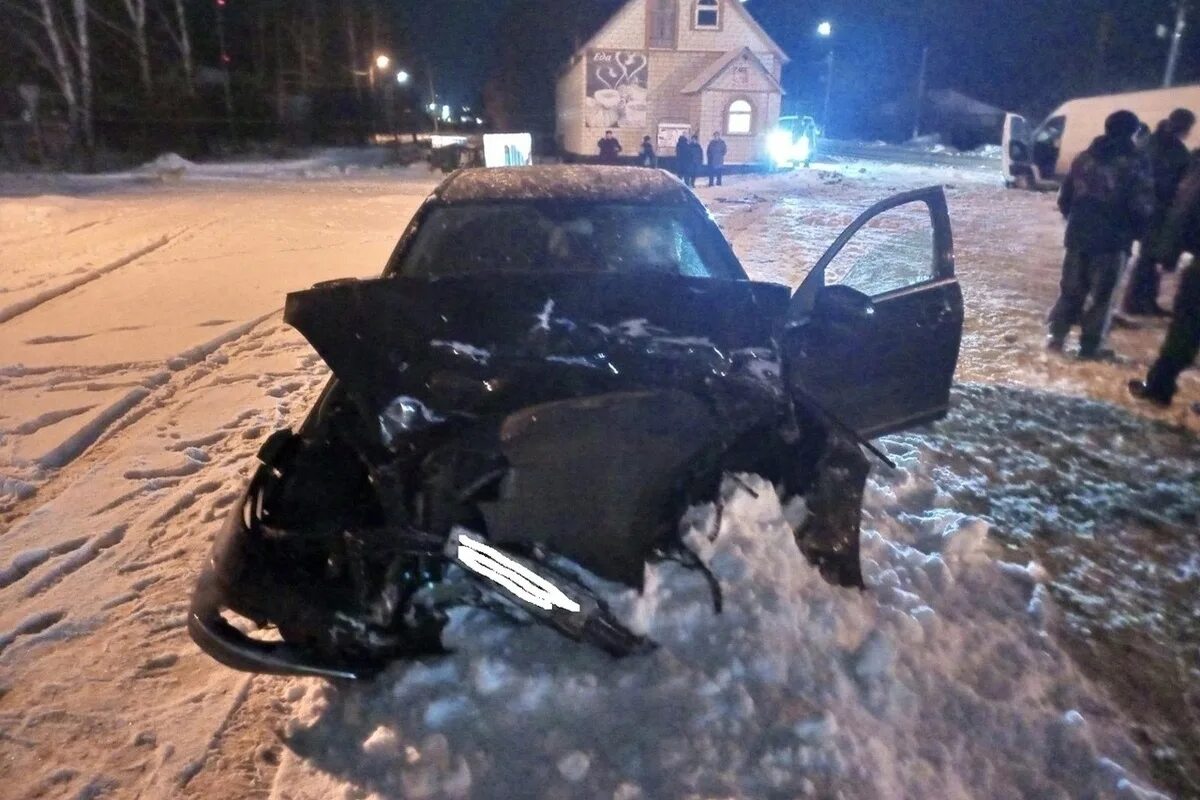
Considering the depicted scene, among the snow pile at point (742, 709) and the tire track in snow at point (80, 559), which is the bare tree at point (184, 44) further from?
the snow pile at point (742, 709)

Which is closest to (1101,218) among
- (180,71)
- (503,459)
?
(503,459)

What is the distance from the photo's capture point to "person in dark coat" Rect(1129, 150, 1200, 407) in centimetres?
525

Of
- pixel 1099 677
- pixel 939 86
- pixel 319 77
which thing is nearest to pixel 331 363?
pixel 1099 677

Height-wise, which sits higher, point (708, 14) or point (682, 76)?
point (708, 14)

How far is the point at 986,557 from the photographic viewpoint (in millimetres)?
3621

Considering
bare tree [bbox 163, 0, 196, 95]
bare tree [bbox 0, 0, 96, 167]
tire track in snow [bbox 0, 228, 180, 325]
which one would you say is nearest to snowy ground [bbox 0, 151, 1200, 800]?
tire track in snow [bbox 0, 228, 180, 325]

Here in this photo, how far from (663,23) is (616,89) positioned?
115 inches

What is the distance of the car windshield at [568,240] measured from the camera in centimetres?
406

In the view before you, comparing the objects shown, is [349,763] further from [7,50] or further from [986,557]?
[7,50]

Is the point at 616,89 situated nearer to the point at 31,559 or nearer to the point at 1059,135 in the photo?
the point at 1059,135

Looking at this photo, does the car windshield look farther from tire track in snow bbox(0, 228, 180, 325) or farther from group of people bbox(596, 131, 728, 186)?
group of people bbox(596, 131, 728, 186)

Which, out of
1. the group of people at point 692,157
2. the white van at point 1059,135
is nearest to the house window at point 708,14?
the group of people at point 692,157

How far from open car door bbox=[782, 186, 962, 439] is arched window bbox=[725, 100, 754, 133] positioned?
2735cm

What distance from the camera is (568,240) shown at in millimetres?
4172
